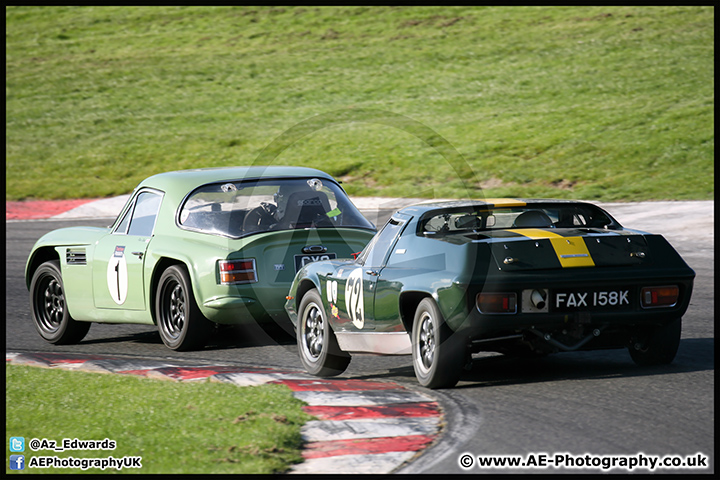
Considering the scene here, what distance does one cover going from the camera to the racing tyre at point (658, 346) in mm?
6773

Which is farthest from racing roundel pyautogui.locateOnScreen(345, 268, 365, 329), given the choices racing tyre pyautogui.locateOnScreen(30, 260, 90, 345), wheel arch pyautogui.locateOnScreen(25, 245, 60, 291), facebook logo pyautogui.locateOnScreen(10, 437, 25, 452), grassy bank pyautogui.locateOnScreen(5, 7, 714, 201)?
grassy bank pyautogui.locateOnScreen(5, 7, 714, 201)

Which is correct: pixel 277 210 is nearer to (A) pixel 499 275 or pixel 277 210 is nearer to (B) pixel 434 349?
(B) pixel 434 349

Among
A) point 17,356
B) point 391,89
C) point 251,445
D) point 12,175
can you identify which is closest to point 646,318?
point 251,445

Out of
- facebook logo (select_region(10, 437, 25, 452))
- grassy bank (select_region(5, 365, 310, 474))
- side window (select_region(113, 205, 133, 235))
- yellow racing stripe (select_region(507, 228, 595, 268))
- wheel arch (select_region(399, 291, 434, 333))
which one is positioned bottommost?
facebook logo (select_region(10, 437, 25, 452))

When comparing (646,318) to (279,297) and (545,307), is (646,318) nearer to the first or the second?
(545,307)

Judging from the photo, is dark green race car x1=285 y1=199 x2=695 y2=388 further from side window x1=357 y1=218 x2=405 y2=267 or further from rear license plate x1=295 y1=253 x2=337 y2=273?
rear license plate x1=295 y1=253 x2=337 y2=273

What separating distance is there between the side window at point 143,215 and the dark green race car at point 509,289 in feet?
9.02

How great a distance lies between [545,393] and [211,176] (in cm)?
445

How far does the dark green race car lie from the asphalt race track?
11.0 inches

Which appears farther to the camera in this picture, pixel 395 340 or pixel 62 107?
pixel 62 107

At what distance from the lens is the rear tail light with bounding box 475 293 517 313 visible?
618cm

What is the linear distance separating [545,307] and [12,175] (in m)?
28.4

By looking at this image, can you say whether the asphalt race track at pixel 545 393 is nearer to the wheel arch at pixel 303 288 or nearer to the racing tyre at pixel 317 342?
the racing tyre at pixel 317 342

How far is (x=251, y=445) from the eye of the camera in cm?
510
